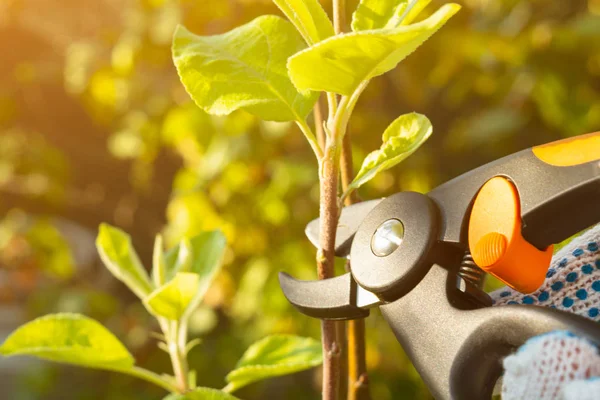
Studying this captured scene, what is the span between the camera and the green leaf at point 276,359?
41 centimetres

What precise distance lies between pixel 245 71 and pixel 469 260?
5.8 inches

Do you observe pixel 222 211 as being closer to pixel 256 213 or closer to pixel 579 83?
pixel 256 213

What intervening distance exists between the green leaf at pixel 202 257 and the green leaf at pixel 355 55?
0.20 meters

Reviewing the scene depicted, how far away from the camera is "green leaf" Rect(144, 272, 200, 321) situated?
0.40 m

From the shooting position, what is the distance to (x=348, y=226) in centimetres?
37

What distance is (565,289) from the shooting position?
0.32 metres

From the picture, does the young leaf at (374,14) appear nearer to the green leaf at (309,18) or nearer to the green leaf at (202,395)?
the green leaf at (309,18)

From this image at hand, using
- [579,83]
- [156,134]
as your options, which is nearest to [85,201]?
[156,134]

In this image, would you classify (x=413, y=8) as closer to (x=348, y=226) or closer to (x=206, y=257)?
(x=348, y=226)

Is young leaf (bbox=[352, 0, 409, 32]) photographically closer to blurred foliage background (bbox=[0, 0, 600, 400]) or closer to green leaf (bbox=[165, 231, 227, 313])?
green leaf (bbox=[165, 231, 227, 313])

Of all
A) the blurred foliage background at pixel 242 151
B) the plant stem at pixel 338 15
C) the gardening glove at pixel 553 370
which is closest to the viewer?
the gardening glove at pixel 553 370

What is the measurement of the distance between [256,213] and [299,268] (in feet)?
0.48

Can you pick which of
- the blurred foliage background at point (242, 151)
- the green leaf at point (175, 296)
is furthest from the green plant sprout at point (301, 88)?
the blurred foliage background at point (242, 151)

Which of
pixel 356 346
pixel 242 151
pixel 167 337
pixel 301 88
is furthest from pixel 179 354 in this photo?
pixel 242 151
